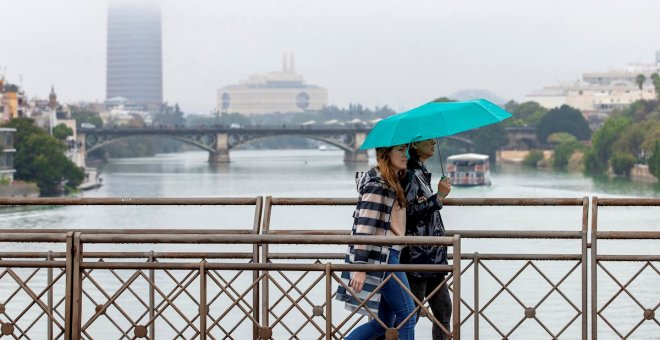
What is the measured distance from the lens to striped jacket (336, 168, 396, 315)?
17.1ft

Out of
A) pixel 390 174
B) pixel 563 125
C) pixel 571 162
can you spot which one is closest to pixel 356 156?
pixel 571 162

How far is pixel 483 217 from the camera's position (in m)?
41.2

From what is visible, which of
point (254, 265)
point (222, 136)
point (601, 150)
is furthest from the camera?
point (222, 136)

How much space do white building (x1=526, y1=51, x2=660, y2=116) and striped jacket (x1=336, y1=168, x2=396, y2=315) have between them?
4738 inches

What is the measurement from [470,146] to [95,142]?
21.7 meters

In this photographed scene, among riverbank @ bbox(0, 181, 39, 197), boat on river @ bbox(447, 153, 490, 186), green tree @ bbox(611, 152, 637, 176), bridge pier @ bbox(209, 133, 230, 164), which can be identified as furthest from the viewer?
bridge pier @ bbox(209, 133, 230, 164)

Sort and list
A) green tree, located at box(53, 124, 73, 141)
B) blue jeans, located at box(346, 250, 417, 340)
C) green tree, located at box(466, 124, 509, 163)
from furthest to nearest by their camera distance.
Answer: green tree, located at box(466, 124, 509, 163)
green tree, located at box(53, 124, 73, 141)
blue jeans, located at box(346, 250, 417, 340)

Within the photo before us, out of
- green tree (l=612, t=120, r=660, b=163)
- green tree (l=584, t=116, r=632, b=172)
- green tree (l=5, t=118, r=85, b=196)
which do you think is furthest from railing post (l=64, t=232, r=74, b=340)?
green tree (l=584, t=116, r=632, b=172)

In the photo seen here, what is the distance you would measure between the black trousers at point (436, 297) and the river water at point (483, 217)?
948cm

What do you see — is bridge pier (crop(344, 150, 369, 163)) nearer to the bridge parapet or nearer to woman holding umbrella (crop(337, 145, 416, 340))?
the bridge parapet

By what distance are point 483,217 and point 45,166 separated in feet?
76.1

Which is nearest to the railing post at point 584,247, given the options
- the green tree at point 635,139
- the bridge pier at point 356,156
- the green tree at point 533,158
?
the green tree at point 635,139

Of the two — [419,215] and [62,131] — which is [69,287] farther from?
[62,131]

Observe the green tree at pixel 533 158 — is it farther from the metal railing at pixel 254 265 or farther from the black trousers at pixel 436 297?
the black trousers at pixel 436 297
